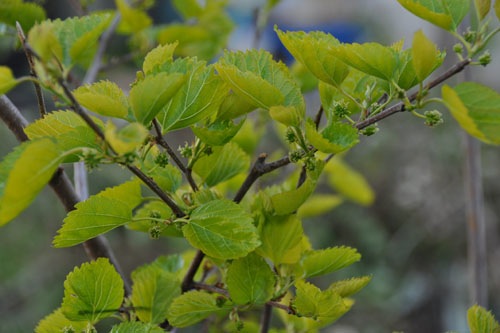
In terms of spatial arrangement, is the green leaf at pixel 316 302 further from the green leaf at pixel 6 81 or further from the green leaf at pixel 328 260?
the green leaf at pixel 6 81

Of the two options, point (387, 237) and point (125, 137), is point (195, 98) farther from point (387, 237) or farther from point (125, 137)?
point (387, 237)

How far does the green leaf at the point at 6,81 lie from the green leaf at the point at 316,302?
0.21 meters

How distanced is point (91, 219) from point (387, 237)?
2101mm

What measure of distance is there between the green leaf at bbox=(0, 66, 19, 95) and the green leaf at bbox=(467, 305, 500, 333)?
12.5 inches

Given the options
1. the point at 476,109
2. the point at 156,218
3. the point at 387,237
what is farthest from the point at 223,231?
the point at 387,237

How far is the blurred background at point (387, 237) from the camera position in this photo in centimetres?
197

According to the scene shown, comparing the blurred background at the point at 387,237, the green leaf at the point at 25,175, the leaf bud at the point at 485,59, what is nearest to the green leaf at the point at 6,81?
the green leaf at the point at 25,175

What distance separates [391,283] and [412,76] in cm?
192

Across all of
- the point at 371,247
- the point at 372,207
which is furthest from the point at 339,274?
the point at 372,207

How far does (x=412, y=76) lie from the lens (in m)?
0.35

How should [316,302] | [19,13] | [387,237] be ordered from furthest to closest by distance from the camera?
[387,237], [19,13], [316,302]

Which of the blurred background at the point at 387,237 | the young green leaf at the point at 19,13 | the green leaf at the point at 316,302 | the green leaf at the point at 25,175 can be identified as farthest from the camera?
the blurred background at the point at 387,237

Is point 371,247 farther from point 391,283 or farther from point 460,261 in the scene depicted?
point 460,261

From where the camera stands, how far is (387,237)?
2322mm
